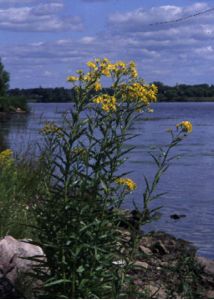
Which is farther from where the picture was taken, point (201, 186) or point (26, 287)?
point (201, 186)

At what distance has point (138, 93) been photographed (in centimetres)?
529

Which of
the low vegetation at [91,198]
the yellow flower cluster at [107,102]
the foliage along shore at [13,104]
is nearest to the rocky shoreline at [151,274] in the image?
the low vegetation at [91,198]

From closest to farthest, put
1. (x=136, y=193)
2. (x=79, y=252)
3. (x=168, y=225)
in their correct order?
(x=79, y=252) → (x=168, y=225) → (x=136, y=193)

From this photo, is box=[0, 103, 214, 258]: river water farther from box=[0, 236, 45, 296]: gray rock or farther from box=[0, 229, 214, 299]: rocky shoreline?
box=[0, 236, 45, 296]: gray rock

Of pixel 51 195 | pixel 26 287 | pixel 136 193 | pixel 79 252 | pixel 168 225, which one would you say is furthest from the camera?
pixel 136 193

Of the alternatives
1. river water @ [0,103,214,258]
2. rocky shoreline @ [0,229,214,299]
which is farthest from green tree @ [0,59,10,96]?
rocky shoreline @ [0,229,214,299]

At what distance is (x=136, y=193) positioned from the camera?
61.1 ft

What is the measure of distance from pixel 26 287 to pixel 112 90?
5.74 ft

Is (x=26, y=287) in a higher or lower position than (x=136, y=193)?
higher

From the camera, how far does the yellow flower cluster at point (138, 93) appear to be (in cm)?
530

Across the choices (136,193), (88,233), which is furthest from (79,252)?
(136,193)

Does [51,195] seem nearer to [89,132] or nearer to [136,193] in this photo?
[89,132]

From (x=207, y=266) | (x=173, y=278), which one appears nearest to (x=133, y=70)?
(x=173, y=278)

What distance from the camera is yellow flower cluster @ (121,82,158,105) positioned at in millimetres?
5301
